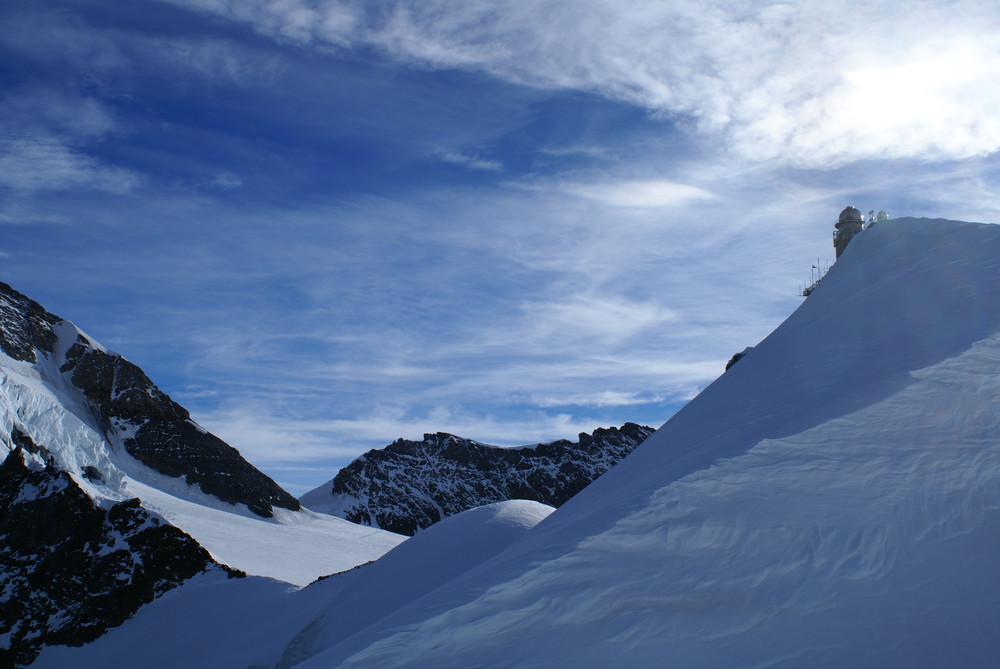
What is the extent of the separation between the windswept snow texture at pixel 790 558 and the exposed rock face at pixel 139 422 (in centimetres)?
5741

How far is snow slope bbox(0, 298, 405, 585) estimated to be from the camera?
41.6 m

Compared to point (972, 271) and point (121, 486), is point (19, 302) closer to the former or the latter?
point (121, 486)

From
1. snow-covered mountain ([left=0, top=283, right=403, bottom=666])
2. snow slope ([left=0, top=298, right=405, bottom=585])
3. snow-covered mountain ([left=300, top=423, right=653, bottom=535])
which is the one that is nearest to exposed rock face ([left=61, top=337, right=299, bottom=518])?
snow-covered mountain ([left=0, top=283, right=403, bottom=666])

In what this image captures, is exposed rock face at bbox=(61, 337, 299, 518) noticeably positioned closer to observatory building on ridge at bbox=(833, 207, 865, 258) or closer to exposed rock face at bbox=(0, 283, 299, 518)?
exposed rock face at bbox=(0, 283, 299, 518)

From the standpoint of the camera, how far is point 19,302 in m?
60.6

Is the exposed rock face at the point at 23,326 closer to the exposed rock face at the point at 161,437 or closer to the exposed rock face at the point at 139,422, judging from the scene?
the exposed rock face at the point at 139,422

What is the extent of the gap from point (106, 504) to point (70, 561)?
7227 millimetres

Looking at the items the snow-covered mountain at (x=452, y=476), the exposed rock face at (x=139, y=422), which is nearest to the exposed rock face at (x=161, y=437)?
the exposed rock face at (x=139, y=422)

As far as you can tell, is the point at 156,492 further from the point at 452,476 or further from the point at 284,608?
the point at 452,476

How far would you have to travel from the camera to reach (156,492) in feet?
169

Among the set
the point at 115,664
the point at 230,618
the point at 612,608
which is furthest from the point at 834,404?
the point at 115,664

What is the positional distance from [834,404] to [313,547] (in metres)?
45.1

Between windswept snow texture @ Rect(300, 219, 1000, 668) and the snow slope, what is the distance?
31953 mm

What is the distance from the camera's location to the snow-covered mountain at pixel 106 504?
30.3 m
